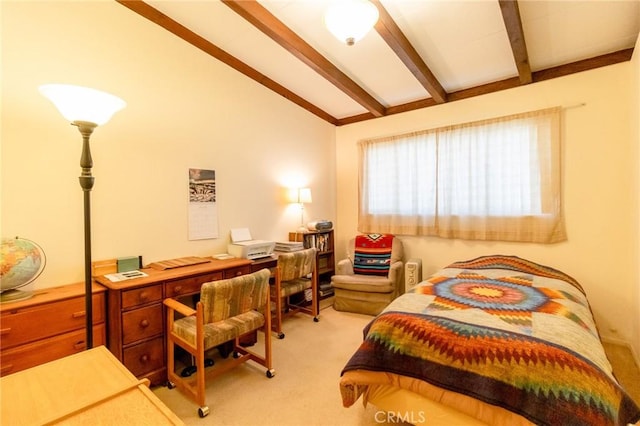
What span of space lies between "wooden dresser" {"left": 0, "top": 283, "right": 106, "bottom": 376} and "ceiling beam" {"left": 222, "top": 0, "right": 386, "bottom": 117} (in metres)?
2.24

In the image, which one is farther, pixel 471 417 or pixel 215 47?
pixel 215 47

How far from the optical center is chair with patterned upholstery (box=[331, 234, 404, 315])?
11.1 ft

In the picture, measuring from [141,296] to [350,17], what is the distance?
2.29m

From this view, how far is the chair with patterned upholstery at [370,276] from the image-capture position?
3389 millimetres

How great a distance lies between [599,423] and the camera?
1.10 meters

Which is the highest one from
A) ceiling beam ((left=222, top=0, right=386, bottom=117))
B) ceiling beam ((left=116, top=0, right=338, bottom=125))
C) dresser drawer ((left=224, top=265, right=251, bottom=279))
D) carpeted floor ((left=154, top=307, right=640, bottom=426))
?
ceiling beam ((left=116, top=0, right=338, bottom=125))

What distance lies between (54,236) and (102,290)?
56 centimetres

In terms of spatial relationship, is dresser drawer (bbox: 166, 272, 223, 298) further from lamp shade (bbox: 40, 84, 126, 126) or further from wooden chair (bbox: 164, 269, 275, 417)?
lamp shade (bbox: 40, 84, 126, 126)

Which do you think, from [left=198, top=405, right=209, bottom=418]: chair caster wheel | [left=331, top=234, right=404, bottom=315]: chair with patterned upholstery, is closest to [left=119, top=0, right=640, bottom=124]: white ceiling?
[left=331, top=234, right=404, bottom=315]: chair with patterned upholstery

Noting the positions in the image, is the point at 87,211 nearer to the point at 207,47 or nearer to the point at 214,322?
the point at 214,322

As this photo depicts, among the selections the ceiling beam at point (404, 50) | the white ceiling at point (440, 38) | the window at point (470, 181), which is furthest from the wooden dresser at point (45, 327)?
the window at point (470, 181)

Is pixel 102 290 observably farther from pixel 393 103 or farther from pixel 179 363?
pixel 393 103

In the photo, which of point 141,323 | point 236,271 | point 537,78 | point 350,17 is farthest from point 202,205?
point 537,78

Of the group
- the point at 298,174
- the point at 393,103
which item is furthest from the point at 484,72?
the point at 298,174
